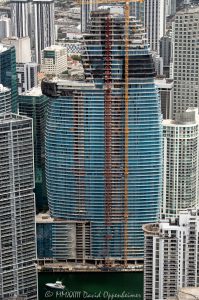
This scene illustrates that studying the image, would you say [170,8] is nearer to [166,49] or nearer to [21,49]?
[166,49]

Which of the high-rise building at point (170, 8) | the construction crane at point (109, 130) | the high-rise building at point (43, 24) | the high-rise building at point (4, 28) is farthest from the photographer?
the high-rise building at point (170, 8)

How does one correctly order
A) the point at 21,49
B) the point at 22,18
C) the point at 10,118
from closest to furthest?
the point at 10,118
the point at 21,49
the point at 22,18

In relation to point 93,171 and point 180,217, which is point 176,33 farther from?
point 180,217

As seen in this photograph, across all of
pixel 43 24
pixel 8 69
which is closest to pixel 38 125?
pixel 8 69

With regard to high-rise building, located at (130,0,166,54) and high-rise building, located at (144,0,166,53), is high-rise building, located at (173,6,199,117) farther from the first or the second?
high-rise building, located at (144,0,166,53)

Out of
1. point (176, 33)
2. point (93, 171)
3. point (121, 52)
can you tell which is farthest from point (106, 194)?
point (176, 33)

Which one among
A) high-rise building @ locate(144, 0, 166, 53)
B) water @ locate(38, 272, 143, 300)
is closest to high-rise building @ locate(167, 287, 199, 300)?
water @ locate(38, 272, 143, 300)

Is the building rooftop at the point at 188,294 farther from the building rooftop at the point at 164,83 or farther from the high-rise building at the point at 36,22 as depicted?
the high-rise building at the point at 36,22

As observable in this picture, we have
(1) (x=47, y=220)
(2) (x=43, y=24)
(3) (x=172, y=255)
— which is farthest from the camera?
(2) (x=43, y=24)

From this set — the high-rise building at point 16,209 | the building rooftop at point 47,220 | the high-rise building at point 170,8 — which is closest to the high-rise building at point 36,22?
the high-rise building at point 170,8
